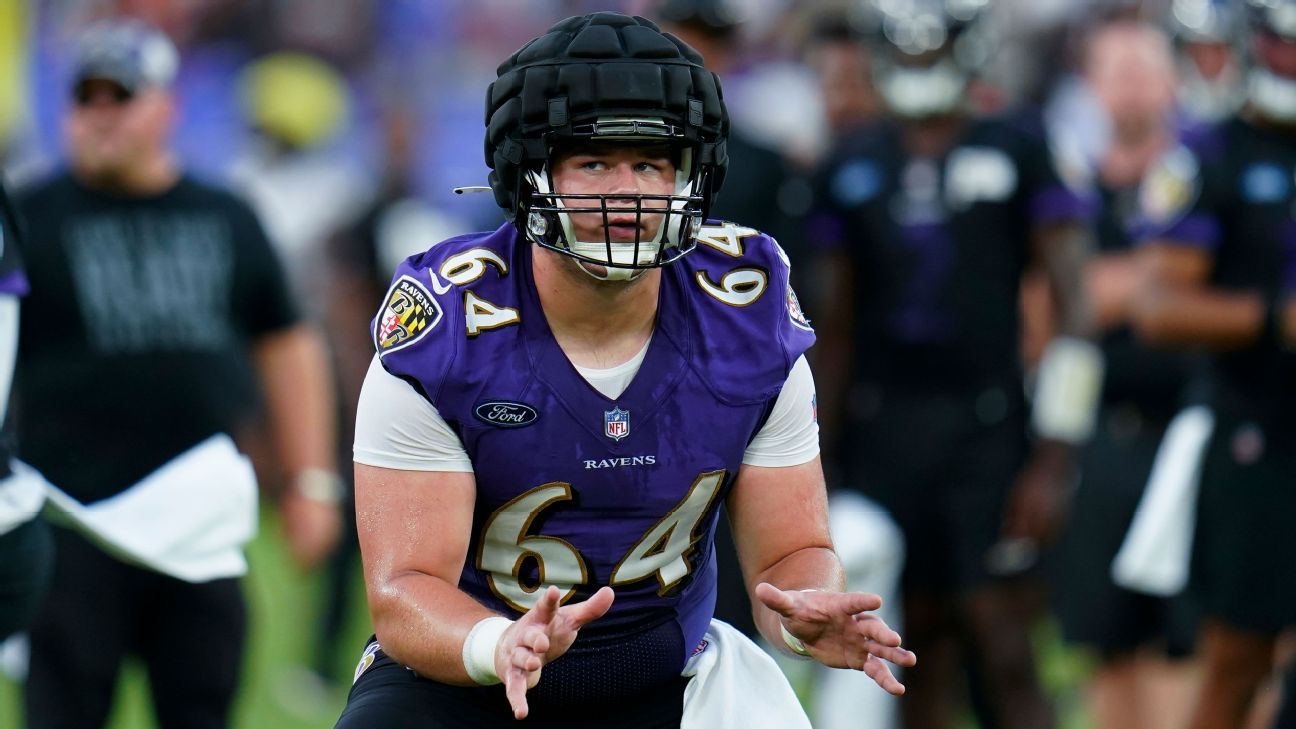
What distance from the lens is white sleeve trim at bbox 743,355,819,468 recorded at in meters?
3.69

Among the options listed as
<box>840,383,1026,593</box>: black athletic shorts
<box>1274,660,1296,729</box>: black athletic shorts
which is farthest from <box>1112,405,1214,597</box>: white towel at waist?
<box>1274,660,1296,729</box>: black athletic shorts

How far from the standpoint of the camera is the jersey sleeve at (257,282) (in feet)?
19.0

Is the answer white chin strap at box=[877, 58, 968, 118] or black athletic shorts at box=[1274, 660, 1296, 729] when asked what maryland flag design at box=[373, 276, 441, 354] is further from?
white chin strap at box=[877, 58, 968, 118]

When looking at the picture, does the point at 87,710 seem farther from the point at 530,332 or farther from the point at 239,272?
Result: the point at 530,332

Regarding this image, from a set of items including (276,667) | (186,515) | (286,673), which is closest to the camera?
(186,515)

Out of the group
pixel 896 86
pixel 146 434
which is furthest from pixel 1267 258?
pixel 146 434

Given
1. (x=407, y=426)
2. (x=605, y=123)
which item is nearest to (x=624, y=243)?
(x=605, y=123)

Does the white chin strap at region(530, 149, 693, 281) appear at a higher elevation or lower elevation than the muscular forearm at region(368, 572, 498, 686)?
higher

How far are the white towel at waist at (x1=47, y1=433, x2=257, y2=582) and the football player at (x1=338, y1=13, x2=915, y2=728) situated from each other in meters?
1.38

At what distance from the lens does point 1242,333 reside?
5438mm

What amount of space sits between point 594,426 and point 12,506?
130 cm

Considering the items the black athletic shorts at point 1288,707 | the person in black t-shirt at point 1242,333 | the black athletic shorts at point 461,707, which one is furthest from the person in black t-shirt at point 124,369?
the black athletic shorts at point 1288,707

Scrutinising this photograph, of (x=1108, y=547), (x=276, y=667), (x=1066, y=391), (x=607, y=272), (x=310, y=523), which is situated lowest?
(x=276, y=667)

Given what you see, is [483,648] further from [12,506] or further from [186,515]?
[186,515]
